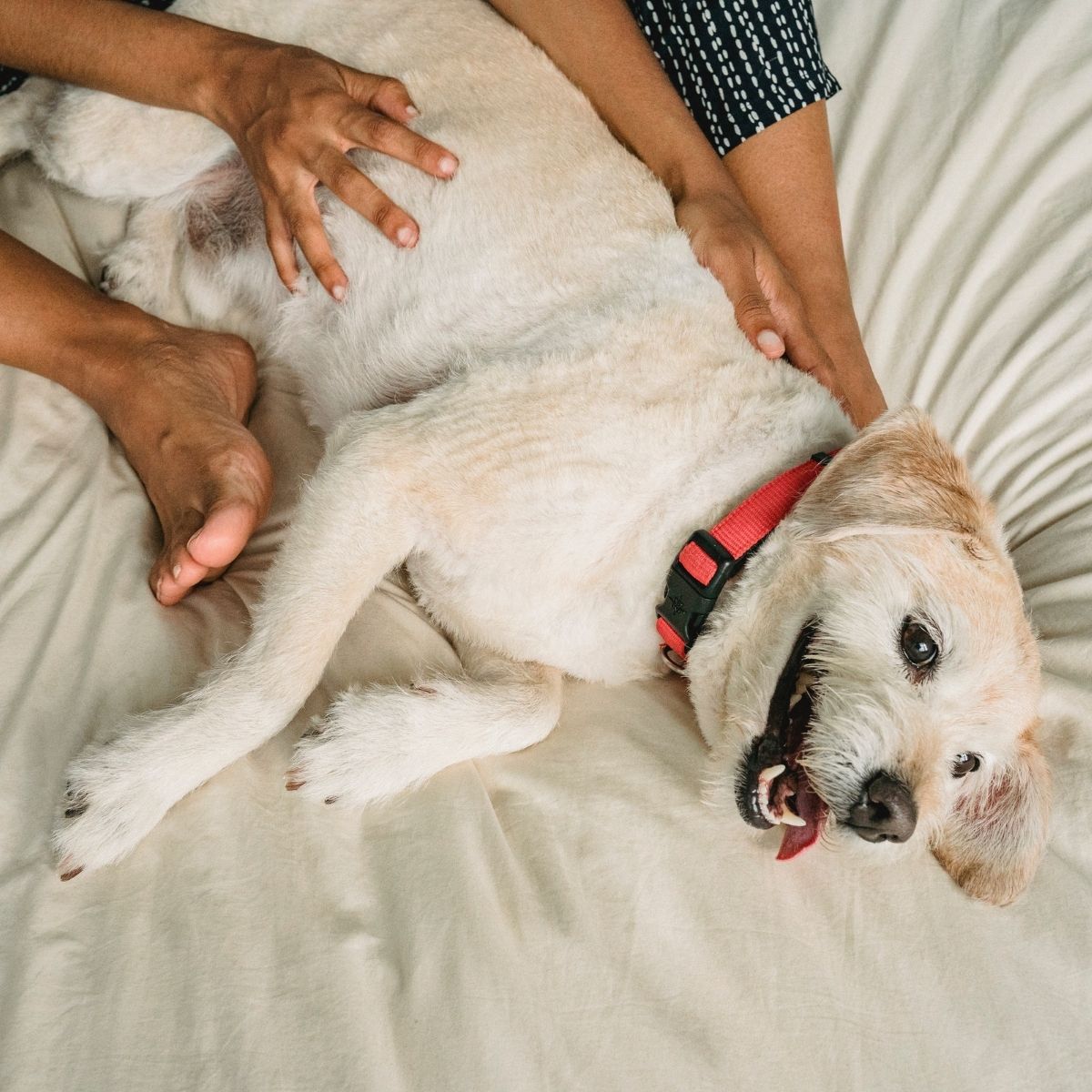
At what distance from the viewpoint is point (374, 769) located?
66.9 inches

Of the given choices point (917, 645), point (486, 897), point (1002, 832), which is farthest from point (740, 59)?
point (486, 897)

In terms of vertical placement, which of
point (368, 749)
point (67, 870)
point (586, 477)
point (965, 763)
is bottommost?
point (67, 870)

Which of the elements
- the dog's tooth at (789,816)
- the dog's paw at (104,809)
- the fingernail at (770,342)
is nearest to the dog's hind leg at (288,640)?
the dog's paw at (104,809)

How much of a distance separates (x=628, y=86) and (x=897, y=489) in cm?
123

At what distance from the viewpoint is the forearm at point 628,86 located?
2.23 m

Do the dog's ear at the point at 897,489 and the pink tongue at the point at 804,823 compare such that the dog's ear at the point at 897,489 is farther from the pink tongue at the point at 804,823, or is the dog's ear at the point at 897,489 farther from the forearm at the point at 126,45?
→ the forearm at the point at 126,45

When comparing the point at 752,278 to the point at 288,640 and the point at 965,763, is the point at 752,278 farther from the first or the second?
the point at 288,640

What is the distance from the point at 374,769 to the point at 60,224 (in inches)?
71.6

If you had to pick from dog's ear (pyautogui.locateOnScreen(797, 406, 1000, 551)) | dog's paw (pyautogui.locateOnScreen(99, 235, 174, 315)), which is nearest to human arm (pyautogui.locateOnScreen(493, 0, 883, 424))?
dog's ear (pyautogui.locateOnScreen(797, 406, 1000, 551))

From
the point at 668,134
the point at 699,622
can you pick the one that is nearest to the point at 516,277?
the point at 668,134

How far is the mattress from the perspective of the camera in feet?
4.49

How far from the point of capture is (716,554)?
1.73 metres

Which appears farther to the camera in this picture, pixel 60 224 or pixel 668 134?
pixel 60 224

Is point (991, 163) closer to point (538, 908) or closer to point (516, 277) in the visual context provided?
point (516, 277)
